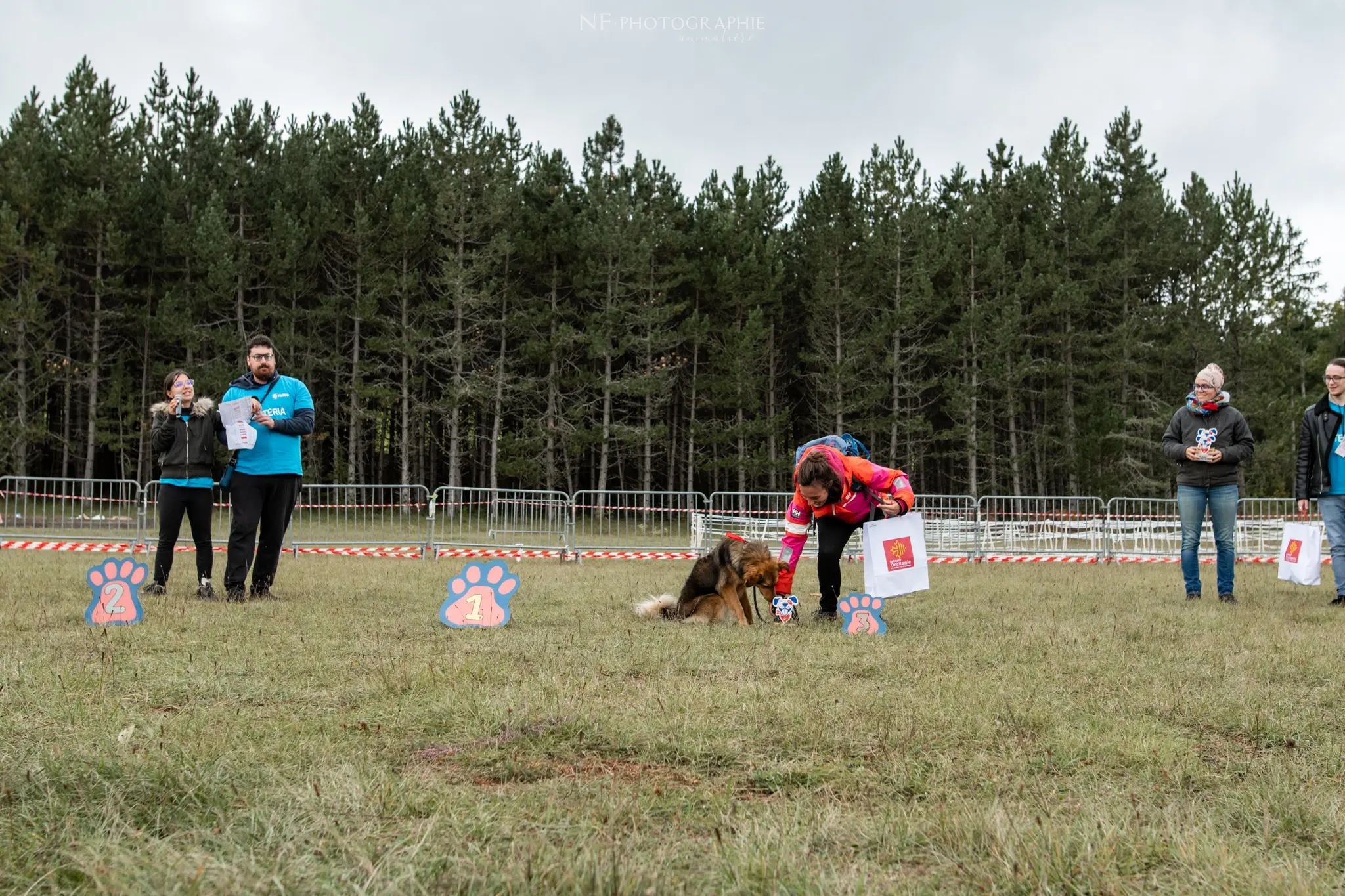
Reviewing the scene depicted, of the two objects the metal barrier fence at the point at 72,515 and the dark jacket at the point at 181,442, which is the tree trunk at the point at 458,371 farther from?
the dark jacket at the point at 181,442

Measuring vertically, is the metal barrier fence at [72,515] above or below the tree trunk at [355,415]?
below

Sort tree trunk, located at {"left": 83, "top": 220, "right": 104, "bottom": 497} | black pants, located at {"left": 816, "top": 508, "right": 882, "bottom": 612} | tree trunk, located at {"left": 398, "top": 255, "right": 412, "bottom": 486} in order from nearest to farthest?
1. black pants, located at {"left": 816, "top": 508, "right": 882, "bottom": 612}
2. tree trunk, located at {"left": 83, "top": 220, "right": 104, "bottom": 497}
3. tree trunk, located at {"left": 398, "top": 255, "right": 412, "bottom": 486}

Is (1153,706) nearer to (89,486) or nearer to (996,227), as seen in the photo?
(89,486)

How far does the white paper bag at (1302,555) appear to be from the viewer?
884cm

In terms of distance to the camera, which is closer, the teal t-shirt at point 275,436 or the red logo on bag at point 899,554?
the red logo on bag at point 899,554

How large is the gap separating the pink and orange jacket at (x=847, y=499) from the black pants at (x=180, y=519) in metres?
4.31

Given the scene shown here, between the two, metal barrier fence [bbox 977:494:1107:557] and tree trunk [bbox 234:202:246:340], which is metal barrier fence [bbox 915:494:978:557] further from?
tree trunk [bbox 234:202:246:340]

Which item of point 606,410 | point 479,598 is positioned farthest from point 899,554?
point 606,410

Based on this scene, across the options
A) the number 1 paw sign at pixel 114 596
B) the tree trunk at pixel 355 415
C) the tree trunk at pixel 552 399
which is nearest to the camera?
the number 1 paw sign at pixel 114 596

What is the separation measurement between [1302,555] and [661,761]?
336 inches

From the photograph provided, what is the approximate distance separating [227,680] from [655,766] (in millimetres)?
2090

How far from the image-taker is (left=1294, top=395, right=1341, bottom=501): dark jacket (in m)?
7.93

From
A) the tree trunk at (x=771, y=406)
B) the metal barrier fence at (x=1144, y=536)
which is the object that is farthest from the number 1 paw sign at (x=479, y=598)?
the tree trunk at (x=771, y=406)

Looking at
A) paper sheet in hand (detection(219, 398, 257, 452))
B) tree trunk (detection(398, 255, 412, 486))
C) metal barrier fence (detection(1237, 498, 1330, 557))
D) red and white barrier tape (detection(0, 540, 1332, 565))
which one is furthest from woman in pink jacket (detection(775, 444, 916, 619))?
tree trunk (detection(398, 255, 412, 486))
